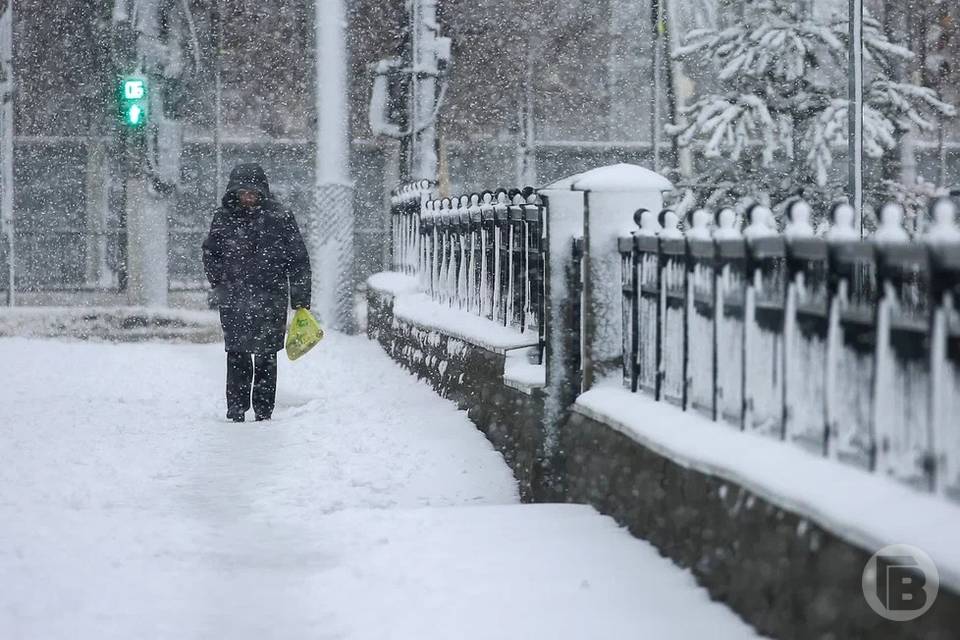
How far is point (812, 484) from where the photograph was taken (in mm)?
4316

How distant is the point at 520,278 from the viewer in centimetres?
878

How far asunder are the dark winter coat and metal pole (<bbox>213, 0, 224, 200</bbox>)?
21.4 metres

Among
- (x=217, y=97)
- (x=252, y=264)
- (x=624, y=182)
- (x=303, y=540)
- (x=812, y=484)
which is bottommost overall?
(x=303, y=540)

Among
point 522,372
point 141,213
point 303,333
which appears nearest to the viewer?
point 522,372

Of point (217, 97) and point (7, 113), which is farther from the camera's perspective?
point (217, 97)

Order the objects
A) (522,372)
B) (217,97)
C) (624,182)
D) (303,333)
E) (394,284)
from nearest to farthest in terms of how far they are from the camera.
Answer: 1. (624,182)
2. (522,372)
3. (303,333)
4. (394,284)
5. (217,97)

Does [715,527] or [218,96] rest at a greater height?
[218,96]

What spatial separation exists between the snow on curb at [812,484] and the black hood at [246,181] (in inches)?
205

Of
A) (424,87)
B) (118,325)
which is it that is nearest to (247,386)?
(424,87)

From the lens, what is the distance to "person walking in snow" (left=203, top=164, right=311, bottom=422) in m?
10.6

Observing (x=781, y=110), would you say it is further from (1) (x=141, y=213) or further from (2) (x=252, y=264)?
(1) (x=141, y=213)

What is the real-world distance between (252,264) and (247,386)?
2.75 feet

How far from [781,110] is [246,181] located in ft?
23.1

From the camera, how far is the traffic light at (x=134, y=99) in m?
17.8
